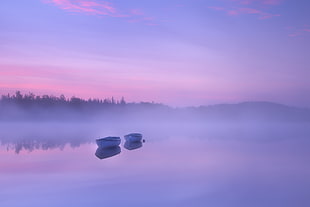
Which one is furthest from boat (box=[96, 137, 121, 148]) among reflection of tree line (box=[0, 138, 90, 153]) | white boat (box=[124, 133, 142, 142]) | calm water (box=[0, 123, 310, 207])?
white boat (box=[124, 133, 142, 142])

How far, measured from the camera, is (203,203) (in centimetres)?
1415

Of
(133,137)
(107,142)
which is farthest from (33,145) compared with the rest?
(133,137)

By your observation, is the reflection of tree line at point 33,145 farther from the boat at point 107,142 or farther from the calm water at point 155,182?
the calm water at point 155,182

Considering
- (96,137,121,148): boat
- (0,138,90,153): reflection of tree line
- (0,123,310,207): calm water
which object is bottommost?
(0,123,310,207): calm water

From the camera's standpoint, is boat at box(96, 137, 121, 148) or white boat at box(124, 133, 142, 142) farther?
white boat at box(124, 133, 142, 142)

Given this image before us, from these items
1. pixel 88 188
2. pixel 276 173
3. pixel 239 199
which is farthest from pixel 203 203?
pixel 276 173

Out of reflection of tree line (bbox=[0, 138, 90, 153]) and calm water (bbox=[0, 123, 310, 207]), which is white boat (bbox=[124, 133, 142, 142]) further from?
calm water (bbox=[0, 123, 310, 207])


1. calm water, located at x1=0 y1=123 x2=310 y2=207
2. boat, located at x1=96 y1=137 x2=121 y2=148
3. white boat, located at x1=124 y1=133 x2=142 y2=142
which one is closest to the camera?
calm water, located at x1=0 y1=123 x2=310 y2=207

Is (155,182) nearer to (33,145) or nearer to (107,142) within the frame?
(107,142)

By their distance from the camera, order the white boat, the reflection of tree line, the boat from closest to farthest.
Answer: the boat, the reflection of tree line, the white boat

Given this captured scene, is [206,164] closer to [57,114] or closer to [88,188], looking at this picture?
[88,188]

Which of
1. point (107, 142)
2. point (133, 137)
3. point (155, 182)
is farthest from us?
point (133, 137)

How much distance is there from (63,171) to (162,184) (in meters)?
7.62

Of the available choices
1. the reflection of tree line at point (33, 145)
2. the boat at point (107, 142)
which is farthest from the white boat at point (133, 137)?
the boat at point (107, 142)
